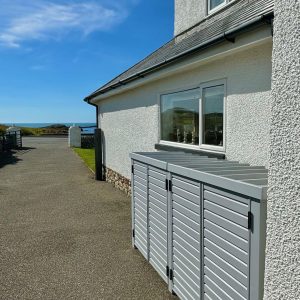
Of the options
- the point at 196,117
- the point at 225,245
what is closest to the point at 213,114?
the point at 196,117

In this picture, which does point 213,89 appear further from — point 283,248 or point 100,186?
point 100,186

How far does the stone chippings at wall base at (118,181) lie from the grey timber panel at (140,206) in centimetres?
439

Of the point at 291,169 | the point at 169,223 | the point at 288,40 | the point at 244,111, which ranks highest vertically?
the point at 288,40

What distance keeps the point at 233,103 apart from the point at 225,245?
98.3 inches

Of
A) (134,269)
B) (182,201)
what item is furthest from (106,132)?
(182,201)

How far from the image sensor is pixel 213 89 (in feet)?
18.7

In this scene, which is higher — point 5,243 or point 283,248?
point 283,248

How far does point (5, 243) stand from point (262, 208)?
5.31 m

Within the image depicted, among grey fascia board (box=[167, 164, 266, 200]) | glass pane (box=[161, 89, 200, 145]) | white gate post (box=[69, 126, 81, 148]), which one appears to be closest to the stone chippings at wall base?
glass pane (box=[161, 89, 200, 145])

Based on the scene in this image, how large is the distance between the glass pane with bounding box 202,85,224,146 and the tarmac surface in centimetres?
228

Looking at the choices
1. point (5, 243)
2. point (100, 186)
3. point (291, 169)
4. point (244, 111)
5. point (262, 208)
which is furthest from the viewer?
point (100, 186)

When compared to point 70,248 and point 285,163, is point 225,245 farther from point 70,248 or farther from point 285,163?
point 70,248

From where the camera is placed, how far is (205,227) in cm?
350

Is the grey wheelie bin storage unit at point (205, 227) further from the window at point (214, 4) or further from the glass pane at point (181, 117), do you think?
the window at point (214, 4)
